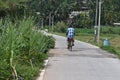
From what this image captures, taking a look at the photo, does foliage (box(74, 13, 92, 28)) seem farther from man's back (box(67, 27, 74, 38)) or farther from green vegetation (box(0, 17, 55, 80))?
green vegetation (box(0, 17, 55, 80))

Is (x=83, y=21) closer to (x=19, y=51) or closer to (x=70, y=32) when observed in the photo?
(x=70, y=32)

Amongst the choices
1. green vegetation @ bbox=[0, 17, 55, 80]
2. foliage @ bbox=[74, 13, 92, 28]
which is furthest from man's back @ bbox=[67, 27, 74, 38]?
foliage @ bbox=[74, 13, 92, 28]

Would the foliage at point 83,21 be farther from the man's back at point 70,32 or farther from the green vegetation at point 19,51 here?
the green vegetation at point 19,51

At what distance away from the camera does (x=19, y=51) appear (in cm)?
1473

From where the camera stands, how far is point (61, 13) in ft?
393

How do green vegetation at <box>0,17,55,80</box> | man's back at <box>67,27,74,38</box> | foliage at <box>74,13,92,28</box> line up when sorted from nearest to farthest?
green vegetation at <box>0,17,55,80</box> < man's back at <box>67,27,74,38</box> < foliage at <box>74,13,92,28</box>

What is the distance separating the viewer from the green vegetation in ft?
38.9

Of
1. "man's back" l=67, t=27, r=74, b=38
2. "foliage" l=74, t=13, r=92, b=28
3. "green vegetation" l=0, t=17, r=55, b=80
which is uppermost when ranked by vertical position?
"green vegetation" l=0, t=17, r=55, b=80

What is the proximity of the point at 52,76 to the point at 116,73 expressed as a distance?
8.71ft

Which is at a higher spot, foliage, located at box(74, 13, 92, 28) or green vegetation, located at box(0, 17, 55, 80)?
green vegetation, located at box(0, 17, 55, 80)

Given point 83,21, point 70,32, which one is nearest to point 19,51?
point 70,32

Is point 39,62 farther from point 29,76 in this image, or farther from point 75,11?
point 75,11

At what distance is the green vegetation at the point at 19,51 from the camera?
467 inches

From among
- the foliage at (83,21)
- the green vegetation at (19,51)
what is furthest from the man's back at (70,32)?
the foliage at (83,21)
